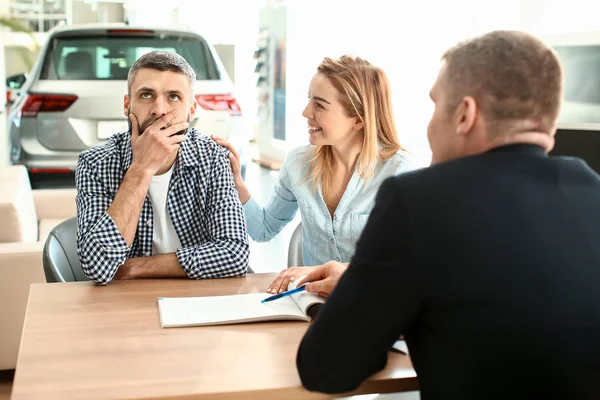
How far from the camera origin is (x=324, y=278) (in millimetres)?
1638

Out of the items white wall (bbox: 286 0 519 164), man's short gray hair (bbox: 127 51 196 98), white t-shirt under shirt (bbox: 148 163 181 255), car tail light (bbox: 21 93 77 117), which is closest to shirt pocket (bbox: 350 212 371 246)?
white t-shirt under shirt (bbox: 148 163 181 255)

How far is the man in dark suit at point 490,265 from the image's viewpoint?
3.34 ft

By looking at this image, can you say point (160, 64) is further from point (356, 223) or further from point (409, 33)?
point (409, 33)

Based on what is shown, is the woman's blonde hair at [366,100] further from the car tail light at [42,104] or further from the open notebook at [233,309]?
the car tail light at [42,104]

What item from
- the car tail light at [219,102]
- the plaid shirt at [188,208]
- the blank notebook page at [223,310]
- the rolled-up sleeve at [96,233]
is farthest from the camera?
the car tail light at [219,102]

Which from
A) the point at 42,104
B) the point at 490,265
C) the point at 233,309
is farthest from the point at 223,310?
the point at 42,104

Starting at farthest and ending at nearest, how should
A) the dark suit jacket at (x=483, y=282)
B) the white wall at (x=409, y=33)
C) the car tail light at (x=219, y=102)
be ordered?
1. the car tail light at (x=219, y=102)
2. the white wall at (x=409, y=33)
3. the dark suit jacket at (x=483, y=282)

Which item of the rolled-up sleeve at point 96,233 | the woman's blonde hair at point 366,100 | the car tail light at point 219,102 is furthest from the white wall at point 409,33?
the rolled-up sleeve at point 96,233

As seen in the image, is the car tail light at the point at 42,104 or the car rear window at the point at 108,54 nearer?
the car tail light at the point at 42,104

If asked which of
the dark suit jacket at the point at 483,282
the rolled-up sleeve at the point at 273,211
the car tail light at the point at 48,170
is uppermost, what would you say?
the dark suit jacket at the point at 483,282

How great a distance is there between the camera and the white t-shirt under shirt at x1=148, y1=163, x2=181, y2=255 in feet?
6.95

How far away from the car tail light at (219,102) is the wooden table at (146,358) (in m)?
3.02

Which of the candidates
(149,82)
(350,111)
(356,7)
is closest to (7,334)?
(149,82)

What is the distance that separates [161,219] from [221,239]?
0.23 m
